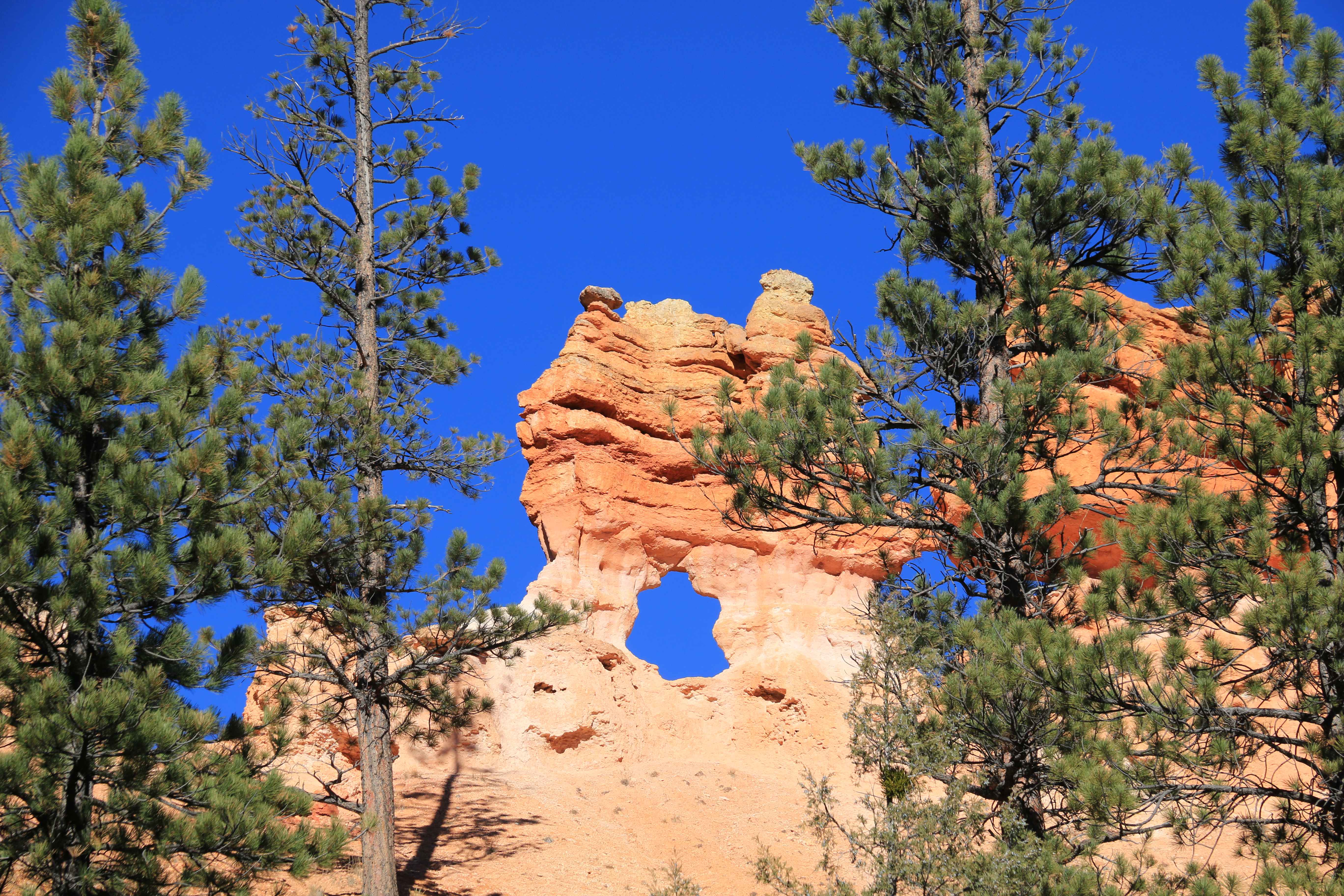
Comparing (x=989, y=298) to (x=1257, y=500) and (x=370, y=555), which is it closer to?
(x=1257, y=500)

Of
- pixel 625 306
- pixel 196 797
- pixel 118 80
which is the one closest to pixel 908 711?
pixel 196 797

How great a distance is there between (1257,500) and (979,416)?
321cm

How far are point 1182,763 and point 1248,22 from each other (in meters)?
6.70

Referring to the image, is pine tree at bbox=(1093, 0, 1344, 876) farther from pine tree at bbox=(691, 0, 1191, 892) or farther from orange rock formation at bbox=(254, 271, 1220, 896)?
orange rock formation at bbox=(254, 271, 1220, 896)

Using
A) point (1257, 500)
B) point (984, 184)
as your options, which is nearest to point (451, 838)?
point (984, 184)

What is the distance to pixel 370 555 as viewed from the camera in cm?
1327

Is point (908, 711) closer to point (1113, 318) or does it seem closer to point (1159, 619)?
point (1159, 619)

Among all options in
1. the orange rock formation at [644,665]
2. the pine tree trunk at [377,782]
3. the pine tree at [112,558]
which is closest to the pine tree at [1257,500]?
the pine tree at [112,558]

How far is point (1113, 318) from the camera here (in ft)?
38.4

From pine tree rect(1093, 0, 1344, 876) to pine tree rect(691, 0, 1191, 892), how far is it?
0.58 metres

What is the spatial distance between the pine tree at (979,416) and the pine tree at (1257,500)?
1.92ft

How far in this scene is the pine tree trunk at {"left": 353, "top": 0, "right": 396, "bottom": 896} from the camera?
12.1m

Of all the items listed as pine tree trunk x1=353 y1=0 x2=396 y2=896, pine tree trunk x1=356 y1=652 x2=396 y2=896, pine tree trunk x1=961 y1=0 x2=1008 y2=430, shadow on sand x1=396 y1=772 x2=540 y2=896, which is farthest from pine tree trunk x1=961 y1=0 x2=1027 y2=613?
shadow on sand x1=396 y1=772 x2=540 y2=896

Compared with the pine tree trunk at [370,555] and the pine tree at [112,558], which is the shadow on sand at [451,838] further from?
the pine tree at [112,558]
